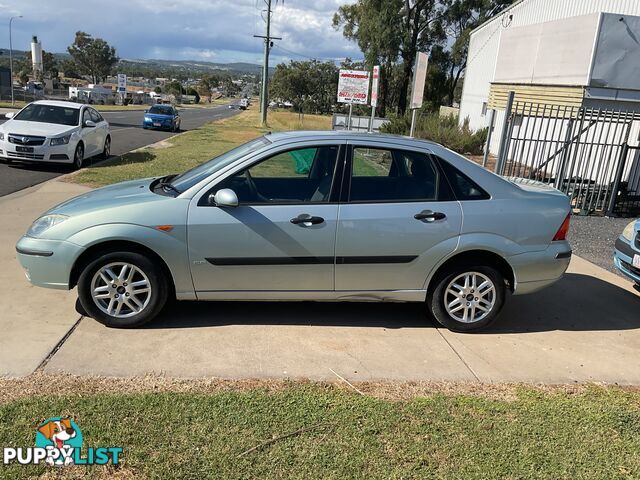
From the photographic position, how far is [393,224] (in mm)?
4418

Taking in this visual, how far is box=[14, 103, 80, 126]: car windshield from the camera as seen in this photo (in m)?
13.5

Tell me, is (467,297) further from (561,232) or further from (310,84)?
(310,84)

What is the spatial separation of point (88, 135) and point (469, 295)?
12023 millimetres

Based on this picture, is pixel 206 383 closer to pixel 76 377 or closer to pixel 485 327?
pixel 76 377

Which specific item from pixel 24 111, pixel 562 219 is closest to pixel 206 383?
pixel 562 219

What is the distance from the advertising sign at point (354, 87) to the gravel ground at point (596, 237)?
1092cm

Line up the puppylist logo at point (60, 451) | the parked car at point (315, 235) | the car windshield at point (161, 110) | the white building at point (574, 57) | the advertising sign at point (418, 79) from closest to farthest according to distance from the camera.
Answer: the puppylist logo at point (60, 451)
the parked car at point (315, 235)
the advertising sign at point (418, 79)
the white building at point (574, 57)
the car windshield at point (161, 110)

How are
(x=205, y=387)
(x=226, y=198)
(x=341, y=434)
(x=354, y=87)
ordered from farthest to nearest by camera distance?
(x=354, y=87) → (x=226, y=198) → (x=205, y=387) → (x=341, y=434)

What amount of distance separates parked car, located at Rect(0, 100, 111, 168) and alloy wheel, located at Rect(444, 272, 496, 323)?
1079cm

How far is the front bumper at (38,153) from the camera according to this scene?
1235 cm

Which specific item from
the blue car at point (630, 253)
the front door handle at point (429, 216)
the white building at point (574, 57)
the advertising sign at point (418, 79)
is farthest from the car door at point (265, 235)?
Result: the white building at point (574, 57)

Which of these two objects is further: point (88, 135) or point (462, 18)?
Result: point (462, 18)

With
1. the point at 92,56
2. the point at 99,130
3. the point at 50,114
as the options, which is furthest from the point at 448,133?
the point at 92,56

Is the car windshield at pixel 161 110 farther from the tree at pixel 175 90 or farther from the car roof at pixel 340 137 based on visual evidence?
the tree at pixel 175 90
